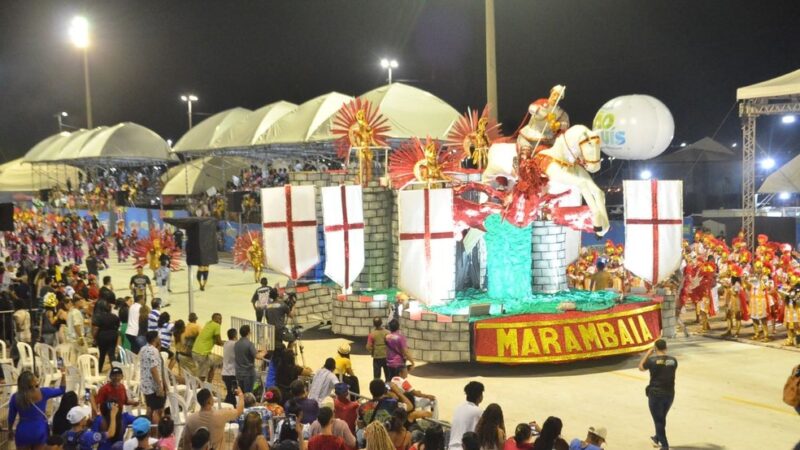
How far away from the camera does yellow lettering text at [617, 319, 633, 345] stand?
1496 cm

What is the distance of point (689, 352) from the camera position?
1596 cm

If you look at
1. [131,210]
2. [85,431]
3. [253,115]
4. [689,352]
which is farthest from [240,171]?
[85,431]

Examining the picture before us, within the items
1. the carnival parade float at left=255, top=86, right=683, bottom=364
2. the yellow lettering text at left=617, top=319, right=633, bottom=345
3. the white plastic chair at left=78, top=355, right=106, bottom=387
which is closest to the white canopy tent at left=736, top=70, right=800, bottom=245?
the carnival parade float at left=255, top=86, right=683, bottom=364

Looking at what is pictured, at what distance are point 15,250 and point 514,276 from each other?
77.9ft

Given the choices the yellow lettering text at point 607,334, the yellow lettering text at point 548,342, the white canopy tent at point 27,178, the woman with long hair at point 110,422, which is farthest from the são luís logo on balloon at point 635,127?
the white canopy tent at point 27,178

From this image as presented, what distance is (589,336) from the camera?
14.6 m

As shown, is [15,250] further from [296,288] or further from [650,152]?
[650,152]

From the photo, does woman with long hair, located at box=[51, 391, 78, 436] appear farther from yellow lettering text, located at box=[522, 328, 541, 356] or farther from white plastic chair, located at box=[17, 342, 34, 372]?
yellow lettering text, located at box=[522, 328, 541, 356]

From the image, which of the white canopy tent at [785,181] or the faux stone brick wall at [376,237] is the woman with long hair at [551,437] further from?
the white canopy tent at [785,181]

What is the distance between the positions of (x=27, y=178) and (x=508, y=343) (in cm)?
5379

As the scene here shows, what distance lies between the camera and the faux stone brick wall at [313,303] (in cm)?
1955

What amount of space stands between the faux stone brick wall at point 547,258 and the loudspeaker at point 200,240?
6.60 metres

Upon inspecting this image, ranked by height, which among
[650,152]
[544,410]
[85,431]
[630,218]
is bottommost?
[544,410]

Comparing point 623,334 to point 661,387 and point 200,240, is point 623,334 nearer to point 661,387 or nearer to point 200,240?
point 661,387
